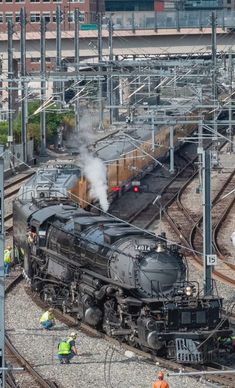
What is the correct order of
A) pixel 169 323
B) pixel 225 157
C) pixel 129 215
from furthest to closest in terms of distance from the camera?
pixel 225 157 → pixel 129 215 → pixel 169 323

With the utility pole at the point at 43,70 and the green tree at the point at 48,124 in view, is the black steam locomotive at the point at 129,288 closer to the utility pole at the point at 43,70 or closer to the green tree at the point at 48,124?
the utility pole at the point at 43,70

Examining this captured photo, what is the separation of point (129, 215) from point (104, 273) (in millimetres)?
14986

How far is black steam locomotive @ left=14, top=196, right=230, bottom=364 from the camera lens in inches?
752

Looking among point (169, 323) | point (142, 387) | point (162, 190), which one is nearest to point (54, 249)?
point (169, 323)

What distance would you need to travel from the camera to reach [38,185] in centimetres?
2944

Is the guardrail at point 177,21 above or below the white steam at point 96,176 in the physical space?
above

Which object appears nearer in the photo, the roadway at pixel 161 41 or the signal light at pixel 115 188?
the signal light at pixel 115 188

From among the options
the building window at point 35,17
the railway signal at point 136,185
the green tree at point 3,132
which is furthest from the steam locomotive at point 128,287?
the building window at point 35,17

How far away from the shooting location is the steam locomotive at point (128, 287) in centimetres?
1911

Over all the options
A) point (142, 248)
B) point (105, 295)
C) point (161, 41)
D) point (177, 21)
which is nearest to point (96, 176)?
point (105, 295)

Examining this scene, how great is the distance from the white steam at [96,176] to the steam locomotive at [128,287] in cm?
887

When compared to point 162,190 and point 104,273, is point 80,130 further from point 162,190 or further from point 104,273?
point 104,273

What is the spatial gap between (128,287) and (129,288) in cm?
4

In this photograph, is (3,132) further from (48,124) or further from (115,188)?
(115,188)
